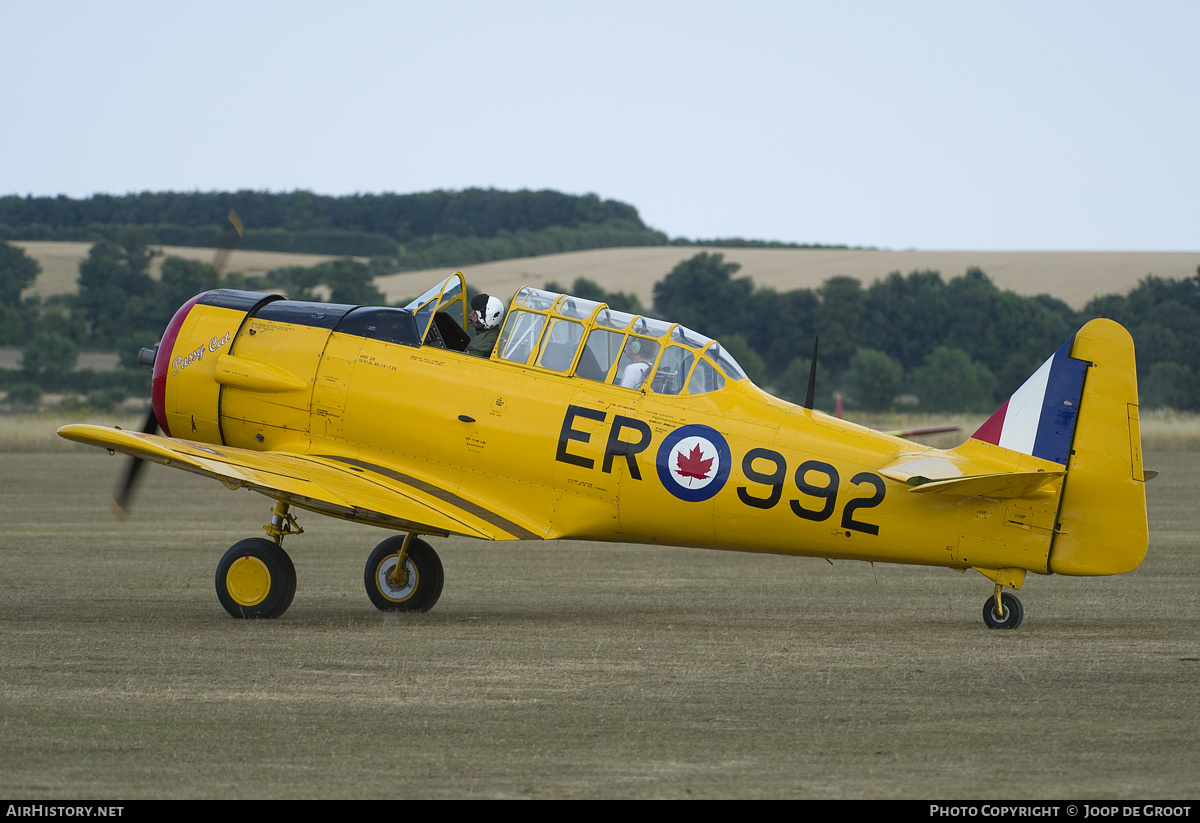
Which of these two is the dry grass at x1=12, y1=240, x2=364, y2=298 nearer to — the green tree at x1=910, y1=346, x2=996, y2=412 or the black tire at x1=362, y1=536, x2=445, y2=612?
the green tree at x1=910, y1=346, x2=996, y2=412

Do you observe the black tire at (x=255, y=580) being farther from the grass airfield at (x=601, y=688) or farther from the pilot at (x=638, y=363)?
the pilot at (x=638, y=363)

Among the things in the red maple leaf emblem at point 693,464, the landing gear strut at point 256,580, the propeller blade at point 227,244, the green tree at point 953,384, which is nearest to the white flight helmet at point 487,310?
the red maple leaf emblem at point 693,464

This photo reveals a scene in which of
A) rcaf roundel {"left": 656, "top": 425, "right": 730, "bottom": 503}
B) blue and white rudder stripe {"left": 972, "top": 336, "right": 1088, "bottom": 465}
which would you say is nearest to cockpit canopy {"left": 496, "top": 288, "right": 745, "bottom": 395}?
rcaf roundel {"left": 656, "top": 425, "right": 730, "bottom": 503}

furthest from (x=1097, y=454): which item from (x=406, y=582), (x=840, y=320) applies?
(x=840, y=320)

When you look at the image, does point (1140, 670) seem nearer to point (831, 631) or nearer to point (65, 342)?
point (831, 631)

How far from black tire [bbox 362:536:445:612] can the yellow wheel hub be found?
3.20ft

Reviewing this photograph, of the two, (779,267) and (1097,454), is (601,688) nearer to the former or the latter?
(1097,454)

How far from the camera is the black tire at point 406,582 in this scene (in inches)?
437

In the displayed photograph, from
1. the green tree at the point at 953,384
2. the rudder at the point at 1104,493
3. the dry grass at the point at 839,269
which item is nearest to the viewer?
the rudder at the point at 1104,493

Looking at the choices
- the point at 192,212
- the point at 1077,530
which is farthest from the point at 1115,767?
the point at 192,212

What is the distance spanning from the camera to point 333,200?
339ft

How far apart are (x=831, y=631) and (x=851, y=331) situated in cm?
6398

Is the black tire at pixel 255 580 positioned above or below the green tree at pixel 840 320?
below

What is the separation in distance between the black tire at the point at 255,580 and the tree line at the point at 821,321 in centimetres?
4775
